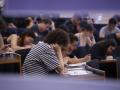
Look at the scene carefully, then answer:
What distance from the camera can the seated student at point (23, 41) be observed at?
3572 millimetres

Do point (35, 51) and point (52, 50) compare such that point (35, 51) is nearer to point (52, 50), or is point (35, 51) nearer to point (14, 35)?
point (52, 50)

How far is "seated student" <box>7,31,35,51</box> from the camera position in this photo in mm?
3572

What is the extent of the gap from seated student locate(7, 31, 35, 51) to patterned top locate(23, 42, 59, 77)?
4.07ft

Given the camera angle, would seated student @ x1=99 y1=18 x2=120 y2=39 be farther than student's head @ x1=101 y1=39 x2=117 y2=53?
Yes

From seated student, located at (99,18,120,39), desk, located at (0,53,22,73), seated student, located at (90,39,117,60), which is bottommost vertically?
desk, located at (0,53,22,73)

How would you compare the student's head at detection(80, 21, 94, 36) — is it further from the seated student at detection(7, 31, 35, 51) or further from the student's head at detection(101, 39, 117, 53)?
the seated student at detection(7, 31, 35, 51)

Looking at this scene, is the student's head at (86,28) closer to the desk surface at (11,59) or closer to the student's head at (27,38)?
the student's head at (27,38)

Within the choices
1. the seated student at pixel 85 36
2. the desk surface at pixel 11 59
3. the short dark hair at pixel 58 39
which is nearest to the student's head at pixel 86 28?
the seated student at pixel 85 36

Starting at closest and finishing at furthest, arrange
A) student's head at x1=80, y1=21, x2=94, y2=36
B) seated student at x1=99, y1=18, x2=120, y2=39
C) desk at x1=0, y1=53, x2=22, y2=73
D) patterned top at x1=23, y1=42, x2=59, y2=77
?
patterned top at x1=23, y1=42, x2=59, y2=77
desk at x1=0, y1=53, x2=22, y2=73
student's head at x1=80, y1=21, x2=94, y2=36
seated student at x1=99, y1=18, x2=120, y2=39

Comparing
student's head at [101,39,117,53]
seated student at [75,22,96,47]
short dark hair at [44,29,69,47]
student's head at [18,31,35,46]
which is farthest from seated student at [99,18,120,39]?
short dark hair at [44,29,69,47]

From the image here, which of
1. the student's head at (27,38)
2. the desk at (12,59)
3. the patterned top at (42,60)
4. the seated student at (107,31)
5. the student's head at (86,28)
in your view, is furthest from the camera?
the seated student at (107,31)

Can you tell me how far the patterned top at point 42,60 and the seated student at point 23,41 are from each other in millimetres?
1239
